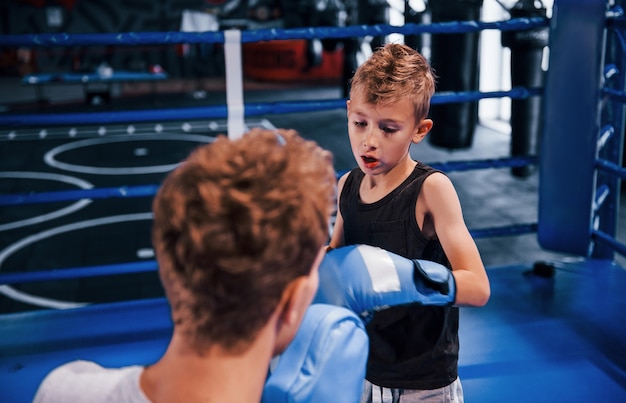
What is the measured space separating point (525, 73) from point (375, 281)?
10.6 ft

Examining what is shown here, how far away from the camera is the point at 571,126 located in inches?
81.5

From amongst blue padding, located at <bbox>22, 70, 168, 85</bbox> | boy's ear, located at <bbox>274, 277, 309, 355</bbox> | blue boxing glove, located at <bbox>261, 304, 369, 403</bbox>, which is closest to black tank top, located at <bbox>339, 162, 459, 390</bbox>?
blue boxing glove, located at <bbox>261, 304, 369, 403</bbox>

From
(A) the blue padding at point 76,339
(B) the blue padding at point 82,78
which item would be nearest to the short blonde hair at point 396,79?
(A) the blue padding at point 76,339

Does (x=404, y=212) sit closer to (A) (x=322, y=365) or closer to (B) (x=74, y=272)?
(A) (x=322, y=365)

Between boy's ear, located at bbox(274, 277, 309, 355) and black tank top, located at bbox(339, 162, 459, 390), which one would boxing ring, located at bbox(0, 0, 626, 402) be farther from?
boy's ear, located at bbox(274, 277, 309, 355)

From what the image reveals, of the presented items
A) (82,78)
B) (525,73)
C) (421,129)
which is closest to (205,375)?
(421,129)

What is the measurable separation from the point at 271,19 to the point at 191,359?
11.8 m

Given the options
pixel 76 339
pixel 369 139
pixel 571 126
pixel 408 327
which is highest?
pixel 369 139

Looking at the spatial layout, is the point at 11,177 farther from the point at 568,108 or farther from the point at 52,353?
the point at 568,108

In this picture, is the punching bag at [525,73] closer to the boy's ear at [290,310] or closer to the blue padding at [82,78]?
the boy's ear at [290,310]

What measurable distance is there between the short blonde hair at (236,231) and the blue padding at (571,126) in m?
1.71

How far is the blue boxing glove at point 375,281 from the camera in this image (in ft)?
3.02

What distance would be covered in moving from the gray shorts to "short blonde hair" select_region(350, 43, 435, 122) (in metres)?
0.48

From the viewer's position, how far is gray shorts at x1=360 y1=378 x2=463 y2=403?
3.54 ft
